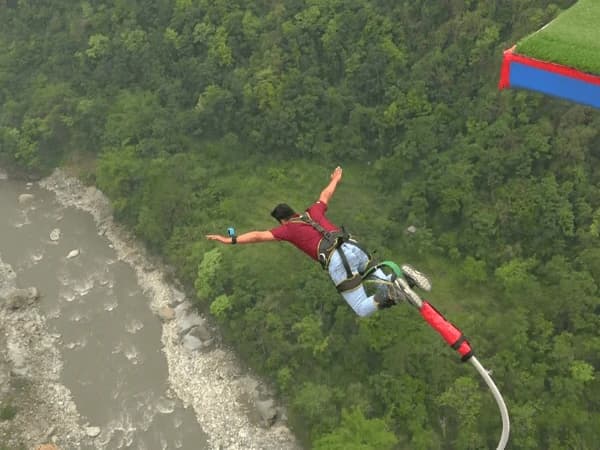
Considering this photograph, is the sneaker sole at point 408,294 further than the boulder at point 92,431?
No

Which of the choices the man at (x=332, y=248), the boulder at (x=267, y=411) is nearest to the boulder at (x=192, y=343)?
the boulder at (x=267, y=411)

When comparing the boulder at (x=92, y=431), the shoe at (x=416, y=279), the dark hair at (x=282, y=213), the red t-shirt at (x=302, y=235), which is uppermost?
the shoe at (x=416, y=279)

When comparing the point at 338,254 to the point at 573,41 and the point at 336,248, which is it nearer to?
the point at 336,248

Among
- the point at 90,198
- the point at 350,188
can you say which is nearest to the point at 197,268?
the point at 350,188

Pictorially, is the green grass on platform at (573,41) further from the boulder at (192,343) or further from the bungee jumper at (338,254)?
the boulder at (192,343)

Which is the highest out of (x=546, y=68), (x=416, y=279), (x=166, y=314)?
(x=546, y=68)

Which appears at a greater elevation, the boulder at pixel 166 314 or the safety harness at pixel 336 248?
the safety harness at pixel 336 248

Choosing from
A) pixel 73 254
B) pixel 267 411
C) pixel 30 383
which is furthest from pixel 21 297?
pixel 267 411

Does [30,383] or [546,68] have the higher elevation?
[546,68]
